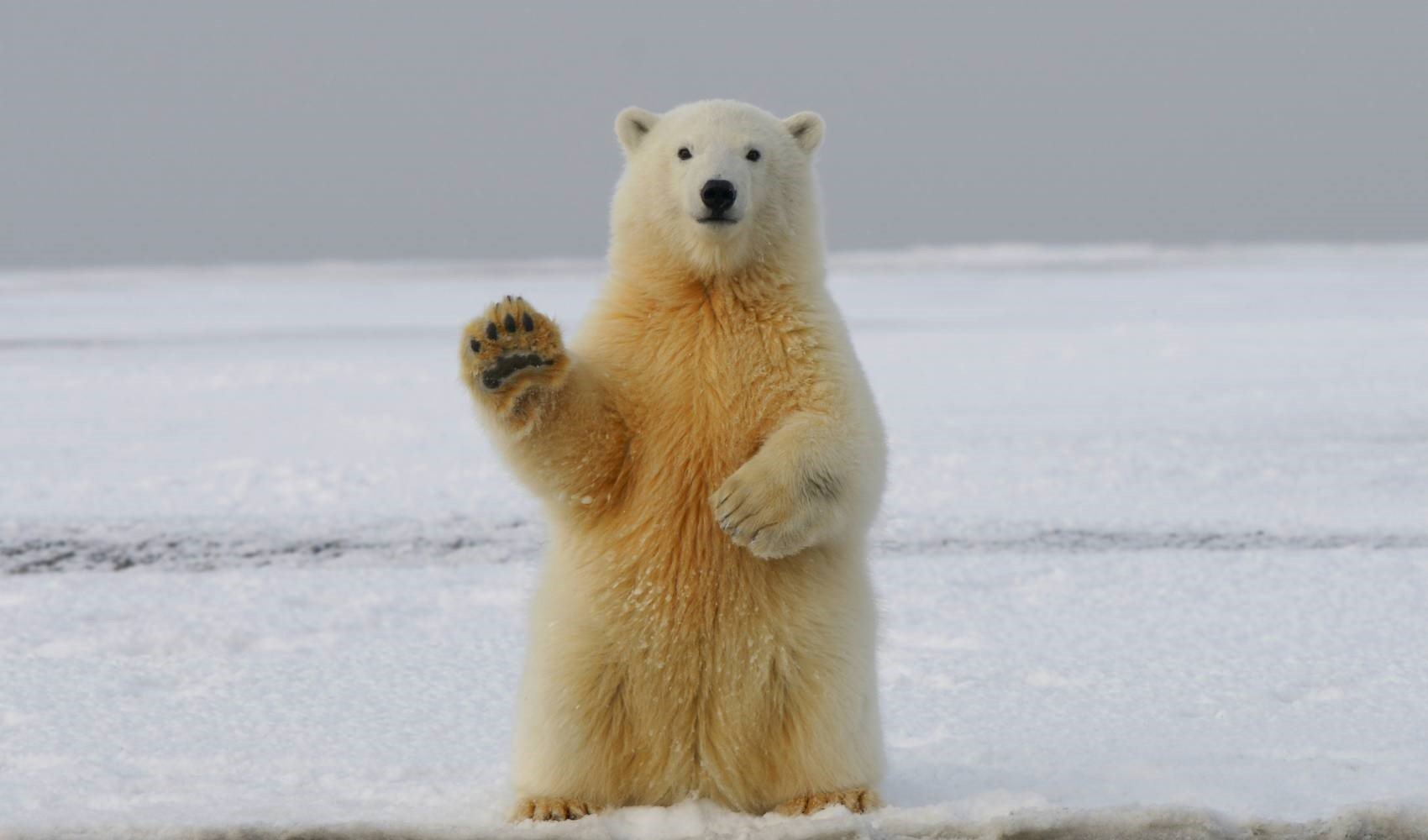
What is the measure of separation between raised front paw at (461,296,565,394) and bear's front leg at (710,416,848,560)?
36 cm

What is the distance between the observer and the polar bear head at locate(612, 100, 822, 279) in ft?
8.54

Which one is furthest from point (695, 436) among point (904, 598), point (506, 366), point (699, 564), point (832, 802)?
point (904, 598)

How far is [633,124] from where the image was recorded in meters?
2.88

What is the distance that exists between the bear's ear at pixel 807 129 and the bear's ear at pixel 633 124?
0.26 metres

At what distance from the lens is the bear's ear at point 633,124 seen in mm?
2854

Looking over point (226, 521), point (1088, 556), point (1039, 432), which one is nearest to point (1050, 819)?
point (1088, 556)

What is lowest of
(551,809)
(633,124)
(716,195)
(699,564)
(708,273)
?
(551,809)

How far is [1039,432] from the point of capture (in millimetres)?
7746

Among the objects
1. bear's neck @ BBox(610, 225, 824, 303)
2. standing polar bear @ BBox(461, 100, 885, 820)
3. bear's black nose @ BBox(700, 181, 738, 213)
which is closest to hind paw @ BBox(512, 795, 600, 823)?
standing polar bear @ BBox(461, 100, 885, 820)

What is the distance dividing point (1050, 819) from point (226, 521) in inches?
164

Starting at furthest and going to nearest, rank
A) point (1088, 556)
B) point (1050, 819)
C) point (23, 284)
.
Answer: point (23, 284)
point (1088, 556)
point (1050, 819)

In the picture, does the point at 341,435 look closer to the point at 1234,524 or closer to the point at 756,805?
the point at 1234,524

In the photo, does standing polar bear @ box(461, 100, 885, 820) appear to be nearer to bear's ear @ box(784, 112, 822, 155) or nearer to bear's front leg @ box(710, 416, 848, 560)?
bear's front leg @ box(710, 416, 848, 560)

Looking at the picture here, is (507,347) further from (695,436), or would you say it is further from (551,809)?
(551,809)
